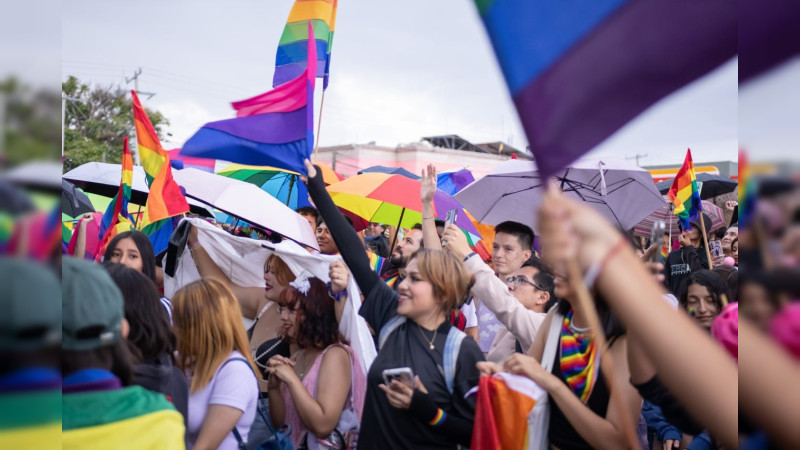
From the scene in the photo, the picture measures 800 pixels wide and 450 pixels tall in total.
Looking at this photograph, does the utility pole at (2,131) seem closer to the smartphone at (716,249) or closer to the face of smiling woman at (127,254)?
the face of smiling woman at (127,254)

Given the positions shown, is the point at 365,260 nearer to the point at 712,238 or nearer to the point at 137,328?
the point at 137,328

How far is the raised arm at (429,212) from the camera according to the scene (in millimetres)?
3906

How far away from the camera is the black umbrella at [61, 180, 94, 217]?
6594mm

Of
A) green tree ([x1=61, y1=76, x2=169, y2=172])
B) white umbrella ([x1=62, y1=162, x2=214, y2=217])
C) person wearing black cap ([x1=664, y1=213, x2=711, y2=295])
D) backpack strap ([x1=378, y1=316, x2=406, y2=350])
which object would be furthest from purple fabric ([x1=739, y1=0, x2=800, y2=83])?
green tree ([x1=61, y1=76, x2=169, y2=172])

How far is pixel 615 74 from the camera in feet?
4.44

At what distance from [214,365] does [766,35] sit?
102 inches

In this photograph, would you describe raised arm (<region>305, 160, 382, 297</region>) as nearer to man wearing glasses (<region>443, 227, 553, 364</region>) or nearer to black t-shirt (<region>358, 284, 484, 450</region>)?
black t-shirt (<region>358, 284, 484, 450</region>)

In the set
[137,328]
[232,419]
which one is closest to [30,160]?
[137,328]

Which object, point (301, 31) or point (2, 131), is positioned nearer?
point (2, 131)

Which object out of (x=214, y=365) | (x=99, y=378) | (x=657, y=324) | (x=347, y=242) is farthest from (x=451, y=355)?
(x=657, y=324)

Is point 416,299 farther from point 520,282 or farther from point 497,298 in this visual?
point 520,282

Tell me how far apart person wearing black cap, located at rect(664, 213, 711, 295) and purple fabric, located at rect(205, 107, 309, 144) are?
4.29m

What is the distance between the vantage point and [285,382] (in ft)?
11.4

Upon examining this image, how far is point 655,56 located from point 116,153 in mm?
28149
